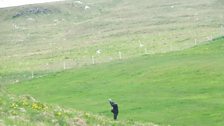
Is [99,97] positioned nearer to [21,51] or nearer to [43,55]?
[43,55]

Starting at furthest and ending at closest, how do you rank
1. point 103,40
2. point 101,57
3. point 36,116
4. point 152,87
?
point 103,40, point 101,57, point 152,87, point 36,116

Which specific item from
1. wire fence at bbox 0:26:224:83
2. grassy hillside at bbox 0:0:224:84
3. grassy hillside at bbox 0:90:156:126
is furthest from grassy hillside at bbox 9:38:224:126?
grassy hillside at bbox 0:0:224:84

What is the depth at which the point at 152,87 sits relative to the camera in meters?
61.1

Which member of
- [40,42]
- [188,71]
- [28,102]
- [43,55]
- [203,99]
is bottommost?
[40,42]

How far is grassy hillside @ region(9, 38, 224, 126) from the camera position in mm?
45656

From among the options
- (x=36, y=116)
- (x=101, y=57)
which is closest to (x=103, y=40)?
(x=101, y=57)

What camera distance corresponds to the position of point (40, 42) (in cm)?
17538

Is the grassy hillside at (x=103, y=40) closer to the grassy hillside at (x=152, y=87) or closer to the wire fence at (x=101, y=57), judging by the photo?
the wire fence at (x=101, y=57)

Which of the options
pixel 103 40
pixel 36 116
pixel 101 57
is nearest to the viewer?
pixel 36 116

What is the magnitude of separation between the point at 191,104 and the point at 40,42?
130 meters

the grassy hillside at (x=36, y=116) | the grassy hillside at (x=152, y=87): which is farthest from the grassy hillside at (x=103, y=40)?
the grassy hillside at (x=36, y=116)

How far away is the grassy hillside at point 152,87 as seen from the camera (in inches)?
1797

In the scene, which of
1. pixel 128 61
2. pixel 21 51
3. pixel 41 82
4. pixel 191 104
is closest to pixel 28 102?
pixel 191 104

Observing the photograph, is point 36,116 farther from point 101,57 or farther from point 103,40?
point 103,40
